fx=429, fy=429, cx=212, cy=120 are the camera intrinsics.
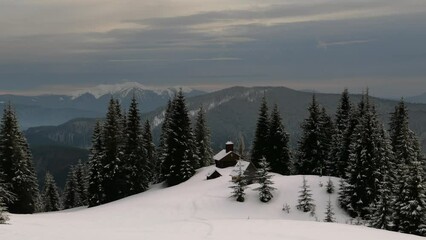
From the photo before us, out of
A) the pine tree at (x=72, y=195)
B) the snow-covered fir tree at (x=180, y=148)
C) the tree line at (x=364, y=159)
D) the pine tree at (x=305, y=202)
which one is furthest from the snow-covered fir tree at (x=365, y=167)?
the pine tree at (x=72, y=195)

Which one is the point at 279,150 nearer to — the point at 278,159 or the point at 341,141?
the point at 278,159

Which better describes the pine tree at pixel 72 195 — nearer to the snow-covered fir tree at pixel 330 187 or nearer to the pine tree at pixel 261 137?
the pine tree at pixel 261 137

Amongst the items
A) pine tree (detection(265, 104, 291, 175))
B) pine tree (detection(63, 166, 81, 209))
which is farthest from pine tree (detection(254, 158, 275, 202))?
Result: pine tree (detection(63, 166, 81, 209))

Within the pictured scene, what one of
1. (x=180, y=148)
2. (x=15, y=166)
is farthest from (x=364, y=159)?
(x=15, y=166)

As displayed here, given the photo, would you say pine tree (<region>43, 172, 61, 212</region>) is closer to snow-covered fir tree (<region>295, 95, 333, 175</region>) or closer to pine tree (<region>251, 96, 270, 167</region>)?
pine tree (<region>251, 96, 270, 167</region>)

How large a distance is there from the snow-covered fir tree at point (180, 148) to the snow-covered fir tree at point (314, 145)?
16.1 metres

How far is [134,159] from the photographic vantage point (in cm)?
5950

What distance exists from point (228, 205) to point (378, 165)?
16.6 metres

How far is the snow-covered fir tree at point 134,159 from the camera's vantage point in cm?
5872

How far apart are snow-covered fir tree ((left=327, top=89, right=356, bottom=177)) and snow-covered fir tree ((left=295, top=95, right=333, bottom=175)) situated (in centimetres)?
186

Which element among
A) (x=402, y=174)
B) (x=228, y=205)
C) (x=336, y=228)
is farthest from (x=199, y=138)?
(x=336, y=228)

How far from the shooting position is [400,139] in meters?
53.3

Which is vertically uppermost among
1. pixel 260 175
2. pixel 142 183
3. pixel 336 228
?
pixel 336 228

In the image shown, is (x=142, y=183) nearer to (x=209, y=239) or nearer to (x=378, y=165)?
(x=378, y=165)
